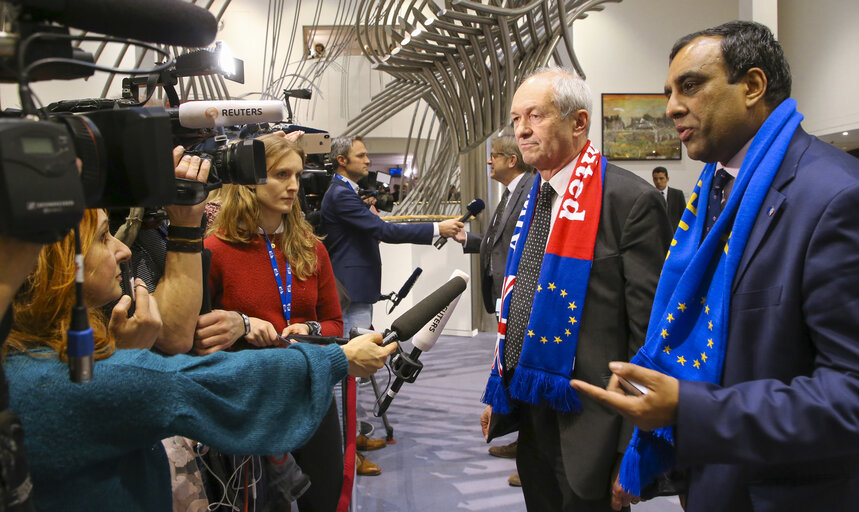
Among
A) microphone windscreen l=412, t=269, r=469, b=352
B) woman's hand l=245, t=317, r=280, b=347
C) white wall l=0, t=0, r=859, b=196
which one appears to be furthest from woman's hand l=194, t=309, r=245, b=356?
Answer: white wall l=0, t=0, r=859, b=196

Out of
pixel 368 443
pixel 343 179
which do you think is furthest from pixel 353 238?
pixel 368 443

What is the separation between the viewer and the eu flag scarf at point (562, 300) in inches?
66.8

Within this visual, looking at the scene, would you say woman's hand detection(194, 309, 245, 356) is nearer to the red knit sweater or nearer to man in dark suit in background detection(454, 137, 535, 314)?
the red knit sweater

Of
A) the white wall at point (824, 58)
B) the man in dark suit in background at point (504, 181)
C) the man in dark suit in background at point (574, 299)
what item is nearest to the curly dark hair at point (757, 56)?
the man in dark suit in background at point (574, 299)

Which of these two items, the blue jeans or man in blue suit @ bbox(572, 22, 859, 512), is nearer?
man in blue suit @ bbox(572, 22, 859, 512)

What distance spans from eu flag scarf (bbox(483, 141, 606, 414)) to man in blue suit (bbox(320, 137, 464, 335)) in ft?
6.44

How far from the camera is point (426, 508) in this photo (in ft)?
9.44

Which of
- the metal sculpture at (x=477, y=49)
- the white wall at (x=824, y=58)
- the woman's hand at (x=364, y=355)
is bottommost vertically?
the woman's hand at (x=364, y=355)

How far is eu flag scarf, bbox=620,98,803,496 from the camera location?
3.64 ft

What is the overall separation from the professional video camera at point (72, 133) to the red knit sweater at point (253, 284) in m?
1.07

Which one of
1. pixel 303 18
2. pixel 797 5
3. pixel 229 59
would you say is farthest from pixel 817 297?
pixel 303 18

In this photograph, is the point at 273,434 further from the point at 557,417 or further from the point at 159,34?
the point at 557,417

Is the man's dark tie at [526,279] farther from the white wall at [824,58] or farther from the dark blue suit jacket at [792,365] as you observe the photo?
the white wall at [824,58]

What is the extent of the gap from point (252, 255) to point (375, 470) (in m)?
1.67
